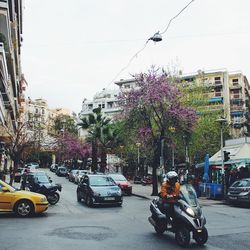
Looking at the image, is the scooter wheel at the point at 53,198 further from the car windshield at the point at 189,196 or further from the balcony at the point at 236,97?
the balcony at the point at 236,97

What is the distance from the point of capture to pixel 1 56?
21.8 meters

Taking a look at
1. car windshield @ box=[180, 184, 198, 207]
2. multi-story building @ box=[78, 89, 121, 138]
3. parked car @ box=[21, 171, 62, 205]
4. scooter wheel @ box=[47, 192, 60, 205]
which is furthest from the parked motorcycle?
multi-story building @ box=[78, 89, 121, 138]

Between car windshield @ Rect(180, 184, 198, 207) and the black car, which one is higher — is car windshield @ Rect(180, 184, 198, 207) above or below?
above

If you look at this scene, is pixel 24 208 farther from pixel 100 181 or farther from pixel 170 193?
pixel 170 193

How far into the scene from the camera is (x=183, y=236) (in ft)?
30.7

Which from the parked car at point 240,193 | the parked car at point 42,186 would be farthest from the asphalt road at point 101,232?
the parked car at point 240,193

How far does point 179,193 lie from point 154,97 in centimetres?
1686

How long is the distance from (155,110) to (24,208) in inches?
538

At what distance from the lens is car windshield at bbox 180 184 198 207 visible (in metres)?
9.62

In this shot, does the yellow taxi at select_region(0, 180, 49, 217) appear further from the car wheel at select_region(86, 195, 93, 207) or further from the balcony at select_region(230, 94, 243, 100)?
the balcony at select_region(230, 94, 243, 100)

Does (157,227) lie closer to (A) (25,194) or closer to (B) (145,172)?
(A) (25,194)

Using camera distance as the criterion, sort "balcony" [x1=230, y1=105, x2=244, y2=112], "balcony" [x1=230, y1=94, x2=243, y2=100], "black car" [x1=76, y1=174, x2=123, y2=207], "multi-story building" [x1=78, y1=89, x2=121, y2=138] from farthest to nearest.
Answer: "multi-story building" [x1=78, y1=89, x2=121, y2=138]
"balcony" [x1=230, y1=94, x2=243, y2=100]
"balcony" [x1=230, y1=105, x2=244, y2=112]
"black car" [x1=76, y1=174, x2=123, y2=207]

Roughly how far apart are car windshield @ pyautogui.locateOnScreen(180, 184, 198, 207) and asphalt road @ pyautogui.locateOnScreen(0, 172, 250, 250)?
1.02 meters

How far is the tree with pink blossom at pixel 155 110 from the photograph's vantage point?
87.3 ft
